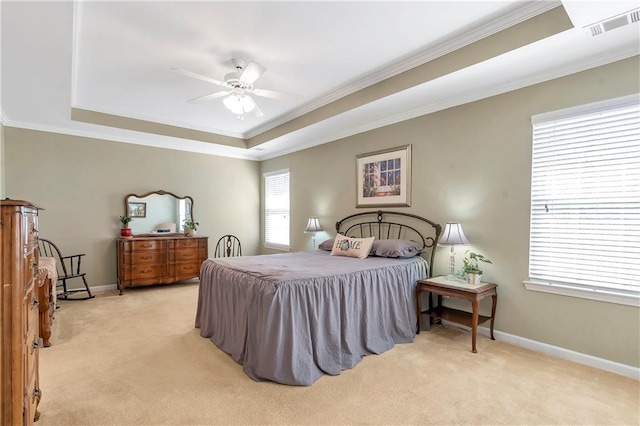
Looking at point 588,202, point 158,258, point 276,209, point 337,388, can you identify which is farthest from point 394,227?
point 158,258

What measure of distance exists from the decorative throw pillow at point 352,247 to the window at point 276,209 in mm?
2327

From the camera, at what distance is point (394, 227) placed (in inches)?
169

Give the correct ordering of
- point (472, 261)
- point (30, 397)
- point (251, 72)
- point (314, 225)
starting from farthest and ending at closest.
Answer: point (314, 225) → point (472, 261) → point (251, 72) → point (30, 397)

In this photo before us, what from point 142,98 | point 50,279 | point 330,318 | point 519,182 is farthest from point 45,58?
point 519,182

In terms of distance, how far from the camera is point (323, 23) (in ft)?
8.54

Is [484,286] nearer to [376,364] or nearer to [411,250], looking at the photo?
[411,250]

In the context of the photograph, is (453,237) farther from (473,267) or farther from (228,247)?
(228,247)

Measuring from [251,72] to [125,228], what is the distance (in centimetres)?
392

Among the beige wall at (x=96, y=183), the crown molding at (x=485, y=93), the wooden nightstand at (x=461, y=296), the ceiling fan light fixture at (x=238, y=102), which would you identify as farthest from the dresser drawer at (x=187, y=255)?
the wooden nightstand at (x=461, y=296)

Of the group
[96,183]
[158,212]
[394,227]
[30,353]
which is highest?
[96,183]

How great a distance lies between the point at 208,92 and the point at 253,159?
2898 millimetres

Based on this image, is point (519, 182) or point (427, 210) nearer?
point (519, 182)

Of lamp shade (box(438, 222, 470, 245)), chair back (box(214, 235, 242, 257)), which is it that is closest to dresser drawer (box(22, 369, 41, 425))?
lamp shade (box(438, 222, 470, 245))

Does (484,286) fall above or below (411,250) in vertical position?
below
